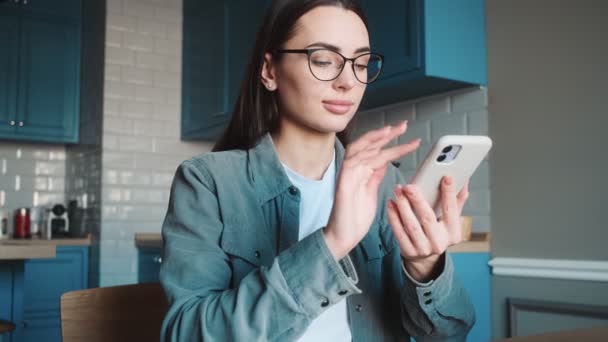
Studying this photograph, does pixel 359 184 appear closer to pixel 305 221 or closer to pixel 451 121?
pixel 305 221

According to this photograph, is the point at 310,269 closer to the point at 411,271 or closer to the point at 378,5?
the point at 411,271

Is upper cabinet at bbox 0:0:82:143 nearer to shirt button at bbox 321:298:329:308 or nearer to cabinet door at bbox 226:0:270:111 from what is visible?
cabinet door at bbox 226:0:270:111

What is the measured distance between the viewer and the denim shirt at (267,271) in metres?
0.77

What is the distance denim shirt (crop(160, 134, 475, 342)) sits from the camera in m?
0.77

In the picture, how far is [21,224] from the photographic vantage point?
391 centimetres

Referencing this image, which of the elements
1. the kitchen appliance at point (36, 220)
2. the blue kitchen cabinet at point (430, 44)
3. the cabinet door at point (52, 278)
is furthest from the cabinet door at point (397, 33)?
the kitchen appliance at point (36, 220)


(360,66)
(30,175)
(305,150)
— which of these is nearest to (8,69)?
(30,175)

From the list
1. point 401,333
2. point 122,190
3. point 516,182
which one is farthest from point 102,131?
point 401,333

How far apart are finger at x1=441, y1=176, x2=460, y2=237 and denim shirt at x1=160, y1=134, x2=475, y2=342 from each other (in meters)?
0.09

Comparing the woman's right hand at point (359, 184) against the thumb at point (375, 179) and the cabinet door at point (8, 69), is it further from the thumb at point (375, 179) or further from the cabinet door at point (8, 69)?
the cabinet door at point (8, 69)

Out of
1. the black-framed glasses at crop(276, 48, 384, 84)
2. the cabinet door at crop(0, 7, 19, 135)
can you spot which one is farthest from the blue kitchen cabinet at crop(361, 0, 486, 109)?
the cabinet door at crop(0, 7, 19, 135)

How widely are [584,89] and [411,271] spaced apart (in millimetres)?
1262

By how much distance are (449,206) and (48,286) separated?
3.36 m

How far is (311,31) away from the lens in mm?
1060
